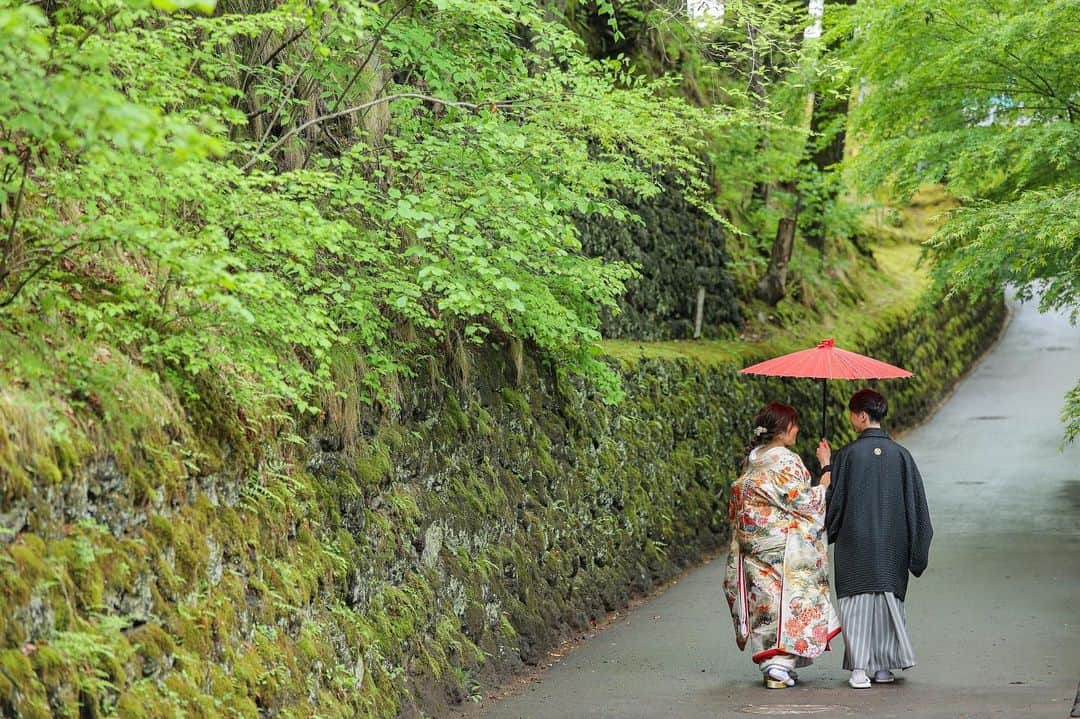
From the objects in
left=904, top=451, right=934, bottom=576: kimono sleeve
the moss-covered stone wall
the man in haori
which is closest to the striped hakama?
the man in haori

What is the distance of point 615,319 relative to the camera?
15.3 metres

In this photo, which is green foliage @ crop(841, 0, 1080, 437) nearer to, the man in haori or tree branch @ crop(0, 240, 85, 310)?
the man in haori

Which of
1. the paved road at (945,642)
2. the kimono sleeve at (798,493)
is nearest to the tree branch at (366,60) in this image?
the kimono sleeve at (798,493)

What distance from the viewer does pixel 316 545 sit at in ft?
22.0

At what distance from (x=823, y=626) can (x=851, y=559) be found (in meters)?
0.51

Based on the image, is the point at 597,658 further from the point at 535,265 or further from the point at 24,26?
the point at 24,26

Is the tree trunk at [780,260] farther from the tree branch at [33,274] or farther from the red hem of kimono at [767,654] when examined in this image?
the tree branch at [33,274]

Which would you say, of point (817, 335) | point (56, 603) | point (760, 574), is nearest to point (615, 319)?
point (817, 335)

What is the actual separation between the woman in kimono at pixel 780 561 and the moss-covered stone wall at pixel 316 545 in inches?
75.7

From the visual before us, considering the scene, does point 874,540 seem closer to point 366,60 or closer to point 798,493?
point 798,493

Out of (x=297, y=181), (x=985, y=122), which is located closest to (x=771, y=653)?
(x=297, y=181)

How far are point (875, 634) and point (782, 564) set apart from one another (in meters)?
0.78

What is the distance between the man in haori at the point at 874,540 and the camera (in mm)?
8234

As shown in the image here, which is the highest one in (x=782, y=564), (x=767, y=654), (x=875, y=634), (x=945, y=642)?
(x=782, y=564)
